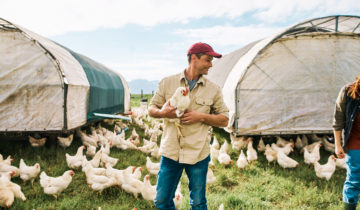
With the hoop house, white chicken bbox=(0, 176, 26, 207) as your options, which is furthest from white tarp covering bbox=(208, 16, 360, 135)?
white chicken bbox=(0, 176, 26, 207)

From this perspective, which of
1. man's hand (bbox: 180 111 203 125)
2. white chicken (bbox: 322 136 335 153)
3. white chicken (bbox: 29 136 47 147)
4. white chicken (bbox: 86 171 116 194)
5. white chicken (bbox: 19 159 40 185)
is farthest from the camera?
white chicken (bbox: 322 136 335 153)

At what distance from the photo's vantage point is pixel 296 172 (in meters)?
5.01

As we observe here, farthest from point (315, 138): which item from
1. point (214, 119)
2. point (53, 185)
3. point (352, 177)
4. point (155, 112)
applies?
point (53, 185)

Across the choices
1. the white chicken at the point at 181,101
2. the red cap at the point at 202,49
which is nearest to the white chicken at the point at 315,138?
the red cap at the point at 202,49

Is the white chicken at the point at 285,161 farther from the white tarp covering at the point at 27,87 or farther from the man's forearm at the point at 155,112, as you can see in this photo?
the white tarp covering at the point at 27,87

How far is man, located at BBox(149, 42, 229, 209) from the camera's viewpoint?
223 cm

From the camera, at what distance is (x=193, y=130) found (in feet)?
7.52

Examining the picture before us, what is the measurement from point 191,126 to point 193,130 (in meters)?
0.05

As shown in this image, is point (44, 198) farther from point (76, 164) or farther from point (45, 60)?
point (45, 60)

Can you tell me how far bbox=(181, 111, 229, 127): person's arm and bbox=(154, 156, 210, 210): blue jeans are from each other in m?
0.42

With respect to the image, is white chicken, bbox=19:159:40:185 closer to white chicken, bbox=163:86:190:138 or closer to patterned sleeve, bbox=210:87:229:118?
white chicken, bbox=163:86:190:138

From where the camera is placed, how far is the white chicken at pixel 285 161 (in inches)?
203

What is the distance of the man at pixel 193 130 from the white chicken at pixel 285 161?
3.59 metres

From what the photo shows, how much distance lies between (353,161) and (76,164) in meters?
5.11
